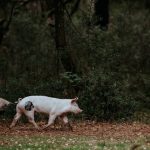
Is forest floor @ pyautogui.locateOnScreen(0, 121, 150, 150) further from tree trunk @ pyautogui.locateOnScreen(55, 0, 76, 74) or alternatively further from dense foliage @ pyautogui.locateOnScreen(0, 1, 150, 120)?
tree trunk @ pyautogui.locateOnScreen(55, 0, 76, 74)

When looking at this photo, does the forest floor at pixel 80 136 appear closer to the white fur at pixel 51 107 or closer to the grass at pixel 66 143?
the grass at pixel 66 143

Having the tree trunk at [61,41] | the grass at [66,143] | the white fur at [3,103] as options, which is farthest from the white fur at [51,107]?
the tree trunk at [61,41]

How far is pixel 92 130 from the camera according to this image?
19.4 metres

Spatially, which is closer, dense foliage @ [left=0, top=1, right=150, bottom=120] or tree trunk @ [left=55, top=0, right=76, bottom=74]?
dense foliage @ [left=0, top=1, right=150, bottom=120]

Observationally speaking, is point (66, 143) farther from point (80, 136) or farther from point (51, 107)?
point (51, 107)

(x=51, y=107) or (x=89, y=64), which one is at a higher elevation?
(x=89, y=64)

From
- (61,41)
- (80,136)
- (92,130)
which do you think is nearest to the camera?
(80,136)

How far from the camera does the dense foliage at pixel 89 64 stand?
885 inches

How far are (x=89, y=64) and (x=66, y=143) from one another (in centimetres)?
896

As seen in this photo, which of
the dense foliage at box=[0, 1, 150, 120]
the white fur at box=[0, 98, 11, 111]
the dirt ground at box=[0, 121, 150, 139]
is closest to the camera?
the dirt ground at box=[0, 121, 150, 139]

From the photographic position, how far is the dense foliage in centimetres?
2247

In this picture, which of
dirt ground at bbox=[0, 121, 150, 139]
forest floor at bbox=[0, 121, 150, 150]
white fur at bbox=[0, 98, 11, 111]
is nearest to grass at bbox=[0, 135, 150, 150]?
forest floor at bbox=[0, 121, 150, 150]

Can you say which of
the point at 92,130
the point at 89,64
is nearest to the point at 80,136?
the point at 92,130

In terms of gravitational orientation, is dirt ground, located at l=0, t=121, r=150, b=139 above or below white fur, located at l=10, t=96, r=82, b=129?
below
